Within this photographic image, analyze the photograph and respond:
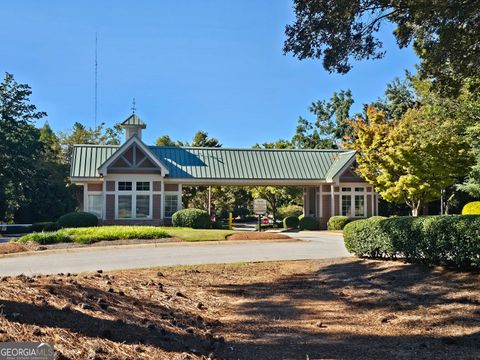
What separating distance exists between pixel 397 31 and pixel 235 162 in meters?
26.6

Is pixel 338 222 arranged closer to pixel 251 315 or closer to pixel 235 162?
pixel 235 162

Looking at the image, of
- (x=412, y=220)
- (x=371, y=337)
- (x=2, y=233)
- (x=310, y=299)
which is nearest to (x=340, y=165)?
(x=2, y=233)

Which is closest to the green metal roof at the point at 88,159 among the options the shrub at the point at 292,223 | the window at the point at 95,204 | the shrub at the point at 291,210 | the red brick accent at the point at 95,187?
the red brick accent at the point at 95,187

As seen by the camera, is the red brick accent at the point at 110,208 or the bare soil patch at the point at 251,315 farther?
the red brick accent at the point at 110,208

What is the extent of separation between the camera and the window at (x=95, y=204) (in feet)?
111

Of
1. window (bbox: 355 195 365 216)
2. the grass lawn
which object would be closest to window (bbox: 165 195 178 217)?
the grass lawn

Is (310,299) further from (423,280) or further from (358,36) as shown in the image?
(358,36)

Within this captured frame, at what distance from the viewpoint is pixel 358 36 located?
1023 cm

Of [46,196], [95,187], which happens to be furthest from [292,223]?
[46,196]

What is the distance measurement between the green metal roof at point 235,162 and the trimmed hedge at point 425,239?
74.4 feet

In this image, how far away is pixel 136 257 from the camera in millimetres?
16406

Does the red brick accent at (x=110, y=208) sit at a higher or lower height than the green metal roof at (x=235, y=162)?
lower

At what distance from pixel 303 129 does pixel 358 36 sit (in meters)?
46.2

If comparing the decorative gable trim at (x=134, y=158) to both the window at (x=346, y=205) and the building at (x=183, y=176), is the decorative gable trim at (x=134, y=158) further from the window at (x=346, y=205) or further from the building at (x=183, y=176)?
the window at (x=346, y=205)
